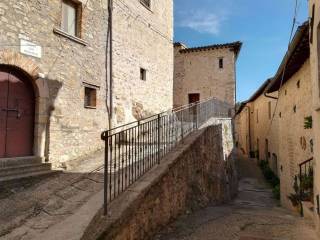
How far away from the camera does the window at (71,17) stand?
26.9ft

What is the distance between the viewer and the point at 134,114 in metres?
11.0

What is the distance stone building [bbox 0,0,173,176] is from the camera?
6.62 metres

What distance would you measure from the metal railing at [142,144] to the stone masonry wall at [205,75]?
26.7 ft

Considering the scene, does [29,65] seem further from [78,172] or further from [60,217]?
[60,217]

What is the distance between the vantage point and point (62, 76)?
7809 mm

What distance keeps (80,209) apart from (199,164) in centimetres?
380

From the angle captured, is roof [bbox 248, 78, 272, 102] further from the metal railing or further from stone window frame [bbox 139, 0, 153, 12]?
stone window frame [bbox 139, 0, 153, 12]

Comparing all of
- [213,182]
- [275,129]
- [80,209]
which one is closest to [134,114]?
[213,182]

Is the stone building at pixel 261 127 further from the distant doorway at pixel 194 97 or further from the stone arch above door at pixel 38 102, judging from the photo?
the stone arch above door at pixel 38 102

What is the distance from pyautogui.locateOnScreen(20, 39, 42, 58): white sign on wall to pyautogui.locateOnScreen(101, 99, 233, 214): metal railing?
111 inches

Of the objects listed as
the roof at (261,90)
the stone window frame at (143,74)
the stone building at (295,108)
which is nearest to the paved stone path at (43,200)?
the stone building at (295,108)

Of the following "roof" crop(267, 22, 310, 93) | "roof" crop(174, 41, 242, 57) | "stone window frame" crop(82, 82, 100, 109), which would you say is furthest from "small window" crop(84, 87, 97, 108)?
"roof" crop(174, 41, 242, 57)

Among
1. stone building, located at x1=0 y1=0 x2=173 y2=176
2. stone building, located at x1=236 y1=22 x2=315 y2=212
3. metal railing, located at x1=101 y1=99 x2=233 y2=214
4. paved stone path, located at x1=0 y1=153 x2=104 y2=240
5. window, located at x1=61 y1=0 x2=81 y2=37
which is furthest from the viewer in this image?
window, located at x1=61 y1=0 x2=81 y2=37

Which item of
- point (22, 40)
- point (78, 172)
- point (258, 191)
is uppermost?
point (22, 40)
